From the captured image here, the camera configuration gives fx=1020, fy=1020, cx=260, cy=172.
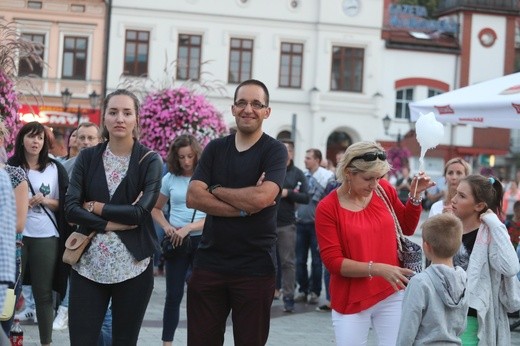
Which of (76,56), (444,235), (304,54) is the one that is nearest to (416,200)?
(444,235)

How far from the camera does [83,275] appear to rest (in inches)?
242

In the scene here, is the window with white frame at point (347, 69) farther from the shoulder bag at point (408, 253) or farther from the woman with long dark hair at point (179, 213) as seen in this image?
the shoulder bag at point (408, 253)

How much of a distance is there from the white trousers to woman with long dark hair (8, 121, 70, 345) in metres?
3.03

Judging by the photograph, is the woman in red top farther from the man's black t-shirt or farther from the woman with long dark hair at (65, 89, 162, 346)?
the woman with long dark hair at (65, 89, 162, 346)

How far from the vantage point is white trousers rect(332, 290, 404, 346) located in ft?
19.7

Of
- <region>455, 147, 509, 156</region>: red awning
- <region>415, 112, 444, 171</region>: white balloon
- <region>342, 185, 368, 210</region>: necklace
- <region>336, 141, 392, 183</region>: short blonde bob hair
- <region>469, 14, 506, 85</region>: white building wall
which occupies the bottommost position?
<region>342, 185, 368, 210</region>: necklace

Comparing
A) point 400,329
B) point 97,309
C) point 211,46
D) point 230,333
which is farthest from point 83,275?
point 211,46

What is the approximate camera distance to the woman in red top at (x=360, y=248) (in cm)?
599

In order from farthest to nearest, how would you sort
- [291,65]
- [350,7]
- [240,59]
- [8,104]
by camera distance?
[350,7] < [291,65] < [240,59] < [8,104]

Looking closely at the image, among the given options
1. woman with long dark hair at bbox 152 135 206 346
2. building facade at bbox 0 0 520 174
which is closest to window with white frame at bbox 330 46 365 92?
building facade at bbox 0 0 520 174

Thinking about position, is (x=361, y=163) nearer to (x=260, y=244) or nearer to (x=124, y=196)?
(x=260, y=244)

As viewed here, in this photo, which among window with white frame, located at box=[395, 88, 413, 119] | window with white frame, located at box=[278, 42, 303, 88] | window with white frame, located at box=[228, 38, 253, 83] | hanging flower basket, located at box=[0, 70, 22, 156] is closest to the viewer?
hanging flower basket, located at box=[0, 70, 22, 156]

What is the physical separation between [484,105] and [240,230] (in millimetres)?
5112

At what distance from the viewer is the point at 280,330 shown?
10984mm
